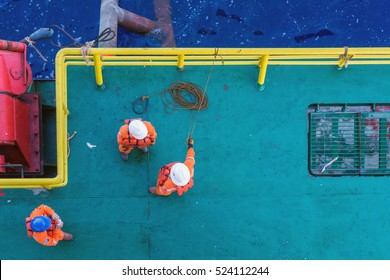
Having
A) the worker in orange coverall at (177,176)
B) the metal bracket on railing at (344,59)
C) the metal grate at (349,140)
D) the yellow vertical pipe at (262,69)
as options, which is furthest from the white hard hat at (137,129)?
the metal bracket on railing at (344,59)

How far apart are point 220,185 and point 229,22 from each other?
11.9 feet

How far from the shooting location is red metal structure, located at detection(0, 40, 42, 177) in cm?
454

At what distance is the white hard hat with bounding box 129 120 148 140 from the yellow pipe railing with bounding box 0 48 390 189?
0.88 m

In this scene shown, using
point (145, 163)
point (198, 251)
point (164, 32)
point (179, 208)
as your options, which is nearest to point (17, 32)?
point (164, 32)

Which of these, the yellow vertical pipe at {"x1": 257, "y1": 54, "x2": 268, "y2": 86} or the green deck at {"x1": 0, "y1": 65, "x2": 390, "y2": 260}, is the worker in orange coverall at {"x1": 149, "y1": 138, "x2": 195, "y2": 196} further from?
the yellow vertical pipe at {"x1": 257, "y1": 54, "x2": 268, "y2": 86}

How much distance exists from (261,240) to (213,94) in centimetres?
210

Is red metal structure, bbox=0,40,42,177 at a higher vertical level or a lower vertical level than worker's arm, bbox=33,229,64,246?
higher

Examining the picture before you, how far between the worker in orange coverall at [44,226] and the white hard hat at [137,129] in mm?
1392

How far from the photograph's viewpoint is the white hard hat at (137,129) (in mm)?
4344

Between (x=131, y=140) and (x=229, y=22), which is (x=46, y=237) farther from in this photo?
(x=229, y=22)

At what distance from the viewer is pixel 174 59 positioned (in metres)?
5.14

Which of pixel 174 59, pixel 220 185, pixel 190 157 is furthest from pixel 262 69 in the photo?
pixel 220 185

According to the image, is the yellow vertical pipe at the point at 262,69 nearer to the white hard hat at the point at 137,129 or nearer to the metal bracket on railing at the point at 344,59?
the metal bracket on railing at the point at 344,59

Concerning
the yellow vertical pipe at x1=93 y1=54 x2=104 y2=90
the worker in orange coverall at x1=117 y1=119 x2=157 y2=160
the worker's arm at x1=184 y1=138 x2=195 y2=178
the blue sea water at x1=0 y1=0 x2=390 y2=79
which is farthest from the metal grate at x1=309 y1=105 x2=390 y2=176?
the yellow vertical pipe at x1=93 y1=54 x2=104 y2=90
